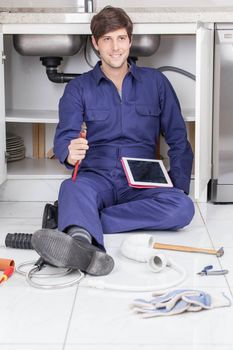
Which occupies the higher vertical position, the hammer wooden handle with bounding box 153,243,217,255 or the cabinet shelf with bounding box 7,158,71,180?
the cabinet shelf with bounding box 7,158,71,180

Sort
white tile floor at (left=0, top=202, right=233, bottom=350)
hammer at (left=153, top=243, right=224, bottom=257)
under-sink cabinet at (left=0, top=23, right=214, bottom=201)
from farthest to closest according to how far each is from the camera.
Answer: under-sink cabinet at (left=0, top=23, right=214, bottom=201), hammer at (left=153, top=243, right=224, bottom=257), white tile floor at (left=0, top=202, right=233, bottom=350)

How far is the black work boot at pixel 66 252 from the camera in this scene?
2.23 meters

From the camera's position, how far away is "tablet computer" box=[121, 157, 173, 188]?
2904 mm

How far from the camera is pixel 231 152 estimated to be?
327cm

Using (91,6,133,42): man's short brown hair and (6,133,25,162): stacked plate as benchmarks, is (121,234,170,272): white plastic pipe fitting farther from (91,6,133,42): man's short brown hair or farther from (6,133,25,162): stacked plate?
(6,133,25,162): stacked plate

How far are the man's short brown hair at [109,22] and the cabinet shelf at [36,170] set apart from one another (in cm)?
80

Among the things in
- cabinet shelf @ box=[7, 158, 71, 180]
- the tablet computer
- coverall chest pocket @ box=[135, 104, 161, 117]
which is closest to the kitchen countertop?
coverall chest pocket @ box=[135, 104, 161, 117]

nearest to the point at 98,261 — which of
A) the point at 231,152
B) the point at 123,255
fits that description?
the point at 123,255

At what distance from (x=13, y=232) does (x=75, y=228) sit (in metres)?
0.46

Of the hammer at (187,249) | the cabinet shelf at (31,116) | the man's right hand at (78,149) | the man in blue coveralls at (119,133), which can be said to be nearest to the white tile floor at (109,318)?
the hammer at (187,249)

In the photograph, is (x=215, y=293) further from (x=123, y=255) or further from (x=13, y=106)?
(x=13, y=106)

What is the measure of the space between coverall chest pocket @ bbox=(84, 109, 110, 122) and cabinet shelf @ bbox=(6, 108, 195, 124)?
335 millimetres

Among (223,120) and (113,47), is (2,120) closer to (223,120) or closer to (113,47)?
(113,47)

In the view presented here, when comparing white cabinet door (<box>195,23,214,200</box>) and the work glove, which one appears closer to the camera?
the work glove
